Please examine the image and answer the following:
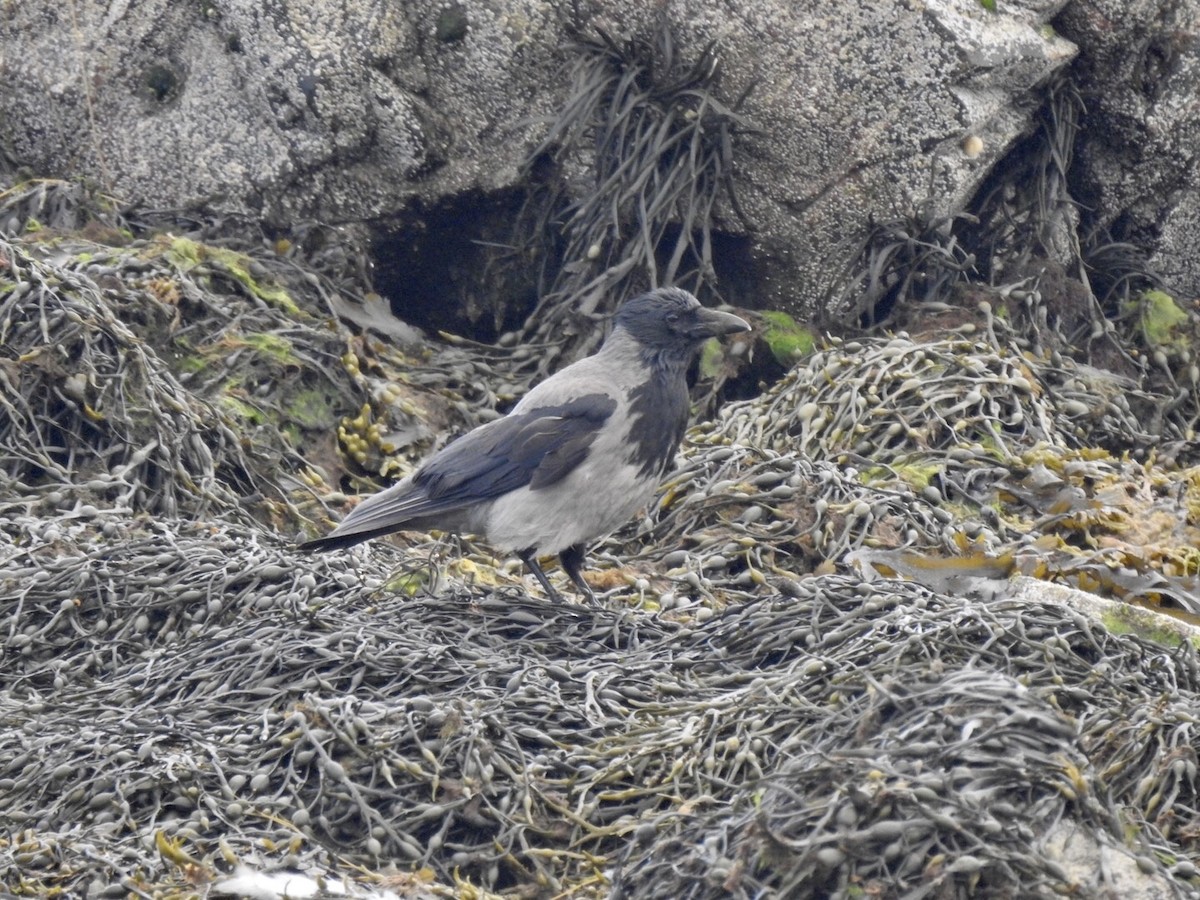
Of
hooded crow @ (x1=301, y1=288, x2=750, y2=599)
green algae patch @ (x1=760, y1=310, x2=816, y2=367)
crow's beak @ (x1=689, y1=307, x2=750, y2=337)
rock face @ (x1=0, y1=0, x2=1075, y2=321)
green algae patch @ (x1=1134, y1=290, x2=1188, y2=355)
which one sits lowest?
green algae patch @ (x1=1134, y1=290, x2=1188, y2=355)

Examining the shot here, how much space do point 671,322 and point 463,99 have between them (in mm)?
2830

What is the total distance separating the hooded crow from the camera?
5770mm

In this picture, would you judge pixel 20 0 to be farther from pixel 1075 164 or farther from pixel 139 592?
pixel 1075 164

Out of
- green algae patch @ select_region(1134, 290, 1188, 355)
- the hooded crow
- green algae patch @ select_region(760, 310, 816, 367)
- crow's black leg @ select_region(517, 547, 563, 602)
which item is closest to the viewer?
the hooded crow

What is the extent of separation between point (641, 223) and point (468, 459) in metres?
2.62

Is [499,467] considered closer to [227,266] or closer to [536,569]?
[536,569]

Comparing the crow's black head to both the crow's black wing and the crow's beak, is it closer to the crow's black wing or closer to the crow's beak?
the crow's beak

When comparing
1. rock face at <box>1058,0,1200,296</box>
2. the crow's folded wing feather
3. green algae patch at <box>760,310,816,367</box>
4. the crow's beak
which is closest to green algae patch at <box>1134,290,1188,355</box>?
rock face at <box>1058,0,1200,296</box>

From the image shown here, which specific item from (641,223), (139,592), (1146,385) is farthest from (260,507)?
(1146,385)

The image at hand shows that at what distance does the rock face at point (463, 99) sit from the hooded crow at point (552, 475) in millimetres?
2551

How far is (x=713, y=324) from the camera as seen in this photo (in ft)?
20.6

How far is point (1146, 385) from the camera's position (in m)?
8.19

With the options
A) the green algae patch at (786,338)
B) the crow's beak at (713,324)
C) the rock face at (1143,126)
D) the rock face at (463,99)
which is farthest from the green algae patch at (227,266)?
the rock face at (1143,126)

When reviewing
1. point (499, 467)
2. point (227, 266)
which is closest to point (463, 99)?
point (227, 266)
